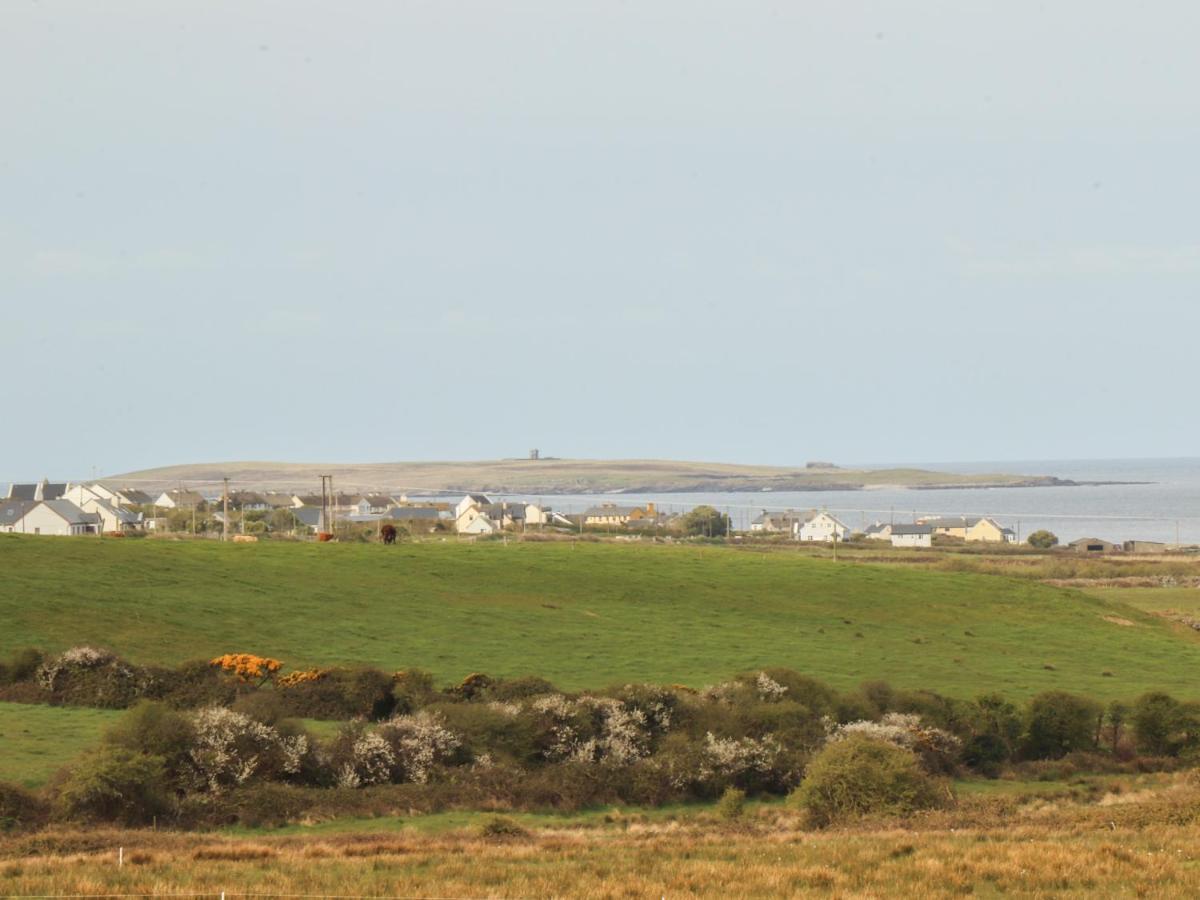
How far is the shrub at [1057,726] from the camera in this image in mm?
39281

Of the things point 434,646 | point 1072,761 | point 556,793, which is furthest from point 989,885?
point 434,646

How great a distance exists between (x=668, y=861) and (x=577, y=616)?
37.2 metres

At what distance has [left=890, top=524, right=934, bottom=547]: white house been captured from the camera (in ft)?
530

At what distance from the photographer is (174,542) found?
66.9m

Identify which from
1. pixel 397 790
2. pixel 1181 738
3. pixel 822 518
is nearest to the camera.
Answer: pixel 397 790

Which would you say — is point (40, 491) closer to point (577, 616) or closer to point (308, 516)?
point (308, 516)

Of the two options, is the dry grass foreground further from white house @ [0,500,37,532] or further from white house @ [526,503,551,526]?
white house @ [526,503,551,526]

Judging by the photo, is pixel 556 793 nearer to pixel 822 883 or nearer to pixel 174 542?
pixel 822 883

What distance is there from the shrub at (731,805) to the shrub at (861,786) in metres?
1.22

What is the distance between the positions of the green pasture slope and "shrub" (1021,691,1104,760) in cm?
595

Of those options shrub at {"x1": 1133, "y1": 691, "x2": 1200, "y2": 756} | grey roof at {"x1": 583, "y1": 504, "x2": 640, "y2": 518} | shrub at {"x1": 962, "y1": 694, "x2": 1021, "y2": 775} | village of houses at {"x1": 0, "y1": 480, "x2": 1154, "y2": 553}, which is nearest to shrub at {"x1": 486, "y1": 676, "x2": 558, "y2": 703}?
shrub at {"x1": 962, "y1": 694, "x2": 1021, "y2": 775}

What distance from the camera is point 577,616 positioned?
5859cm

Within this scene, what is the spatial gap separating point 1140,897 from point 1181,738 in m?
23.8

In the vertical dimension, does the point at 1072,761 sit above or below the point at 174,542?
below
